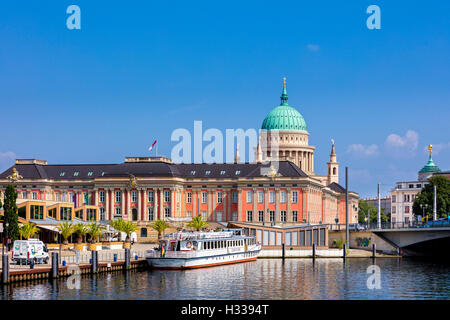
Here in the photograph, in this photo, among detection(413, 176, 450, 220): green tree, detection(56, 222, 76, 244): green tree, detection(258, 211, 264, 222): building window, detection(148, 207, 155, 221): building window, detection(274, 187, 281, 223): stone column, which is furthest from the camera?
detection(413, 176, 450, 220): green tree

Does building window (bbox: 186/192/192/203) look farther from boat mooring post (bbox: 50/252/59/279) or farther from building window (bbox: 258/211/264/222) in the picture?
boat mooring post (bbox: 50/252/59/279)

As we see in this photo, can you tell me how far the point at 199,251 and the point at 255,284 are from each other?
21274mm

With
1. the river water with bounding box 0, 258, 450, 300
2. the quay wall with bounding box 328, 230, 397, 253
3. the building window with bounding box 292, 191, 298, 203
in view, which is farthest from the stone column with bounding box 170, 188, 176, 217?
the river water with bounding box 0, 258, 450, 300

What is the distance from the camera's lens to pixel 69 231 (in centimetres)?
11981

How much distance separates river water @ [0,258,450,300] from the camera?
77562 millimetres

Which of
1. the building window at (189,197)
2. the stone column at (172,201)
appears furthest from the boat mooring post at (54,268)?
the building window at (189,197)

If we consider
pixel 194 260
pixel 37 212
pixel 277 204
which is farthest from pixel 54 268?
pixel 277 204

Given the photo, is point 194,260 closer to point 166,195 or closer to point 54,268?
point 54,268

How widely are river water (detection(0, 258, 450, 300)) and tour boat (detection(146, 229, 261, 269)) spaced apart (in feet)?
5.99

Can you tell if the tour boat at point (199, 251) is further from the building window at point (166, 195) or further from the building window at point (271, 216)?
the building window at point (166, 195)

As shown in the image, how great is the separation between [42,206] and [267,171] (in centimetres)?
5937

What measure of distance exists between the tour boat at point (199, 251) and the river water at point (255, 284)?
183 centimetres
